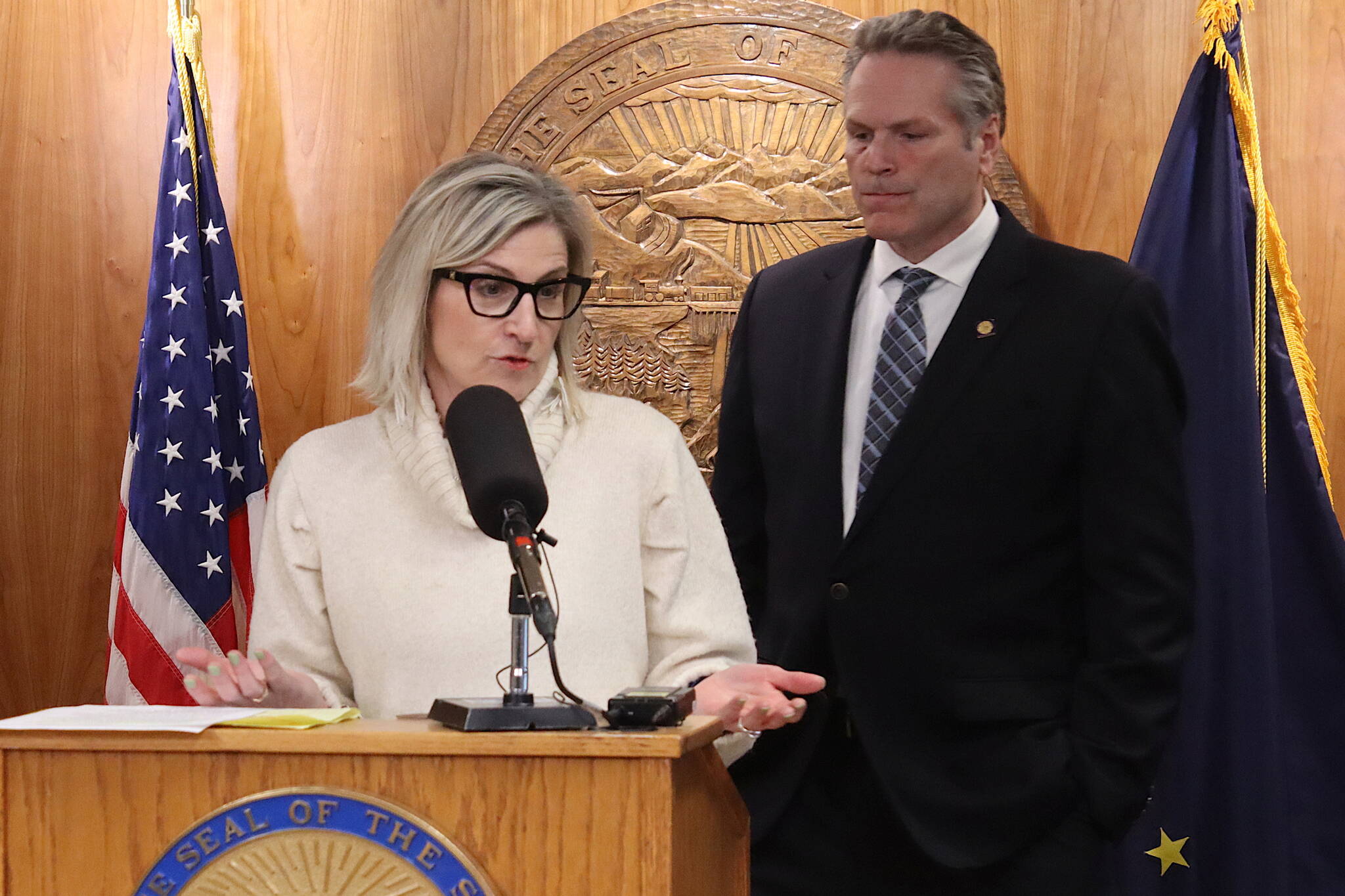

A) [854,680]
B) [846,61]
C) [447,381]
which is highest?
[846,61]

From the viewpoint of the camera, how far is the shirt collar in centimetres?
237

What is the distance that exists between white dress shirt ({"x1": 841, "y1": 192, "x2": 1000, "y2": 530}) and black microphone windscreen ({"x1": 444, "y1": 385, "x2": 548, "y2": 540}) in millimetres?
1000

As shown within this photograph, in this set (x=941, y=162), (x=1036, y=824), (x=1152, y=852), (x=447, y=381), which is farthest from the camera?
(x=1152, y=852)

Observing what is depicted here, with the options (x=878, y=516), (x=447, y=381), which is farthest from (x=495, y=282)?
(x=878, y=516)

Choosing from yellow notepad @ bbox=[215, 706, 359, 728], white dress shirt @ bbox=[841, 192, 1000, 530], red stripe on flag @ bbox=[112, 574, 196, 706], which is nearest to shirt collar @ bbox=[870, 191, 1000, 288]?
white dress shirt @ bbox=[841, 192, 1000, 530]

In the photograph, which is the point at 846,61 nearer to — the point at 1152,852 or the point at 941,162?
the point at 941,162

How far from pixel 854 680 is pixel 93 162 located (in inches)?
91.9

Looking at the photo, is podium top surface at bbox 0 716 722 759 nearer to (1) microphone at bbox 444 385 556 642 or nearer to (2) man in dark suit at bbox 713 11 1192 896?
(1) microphone at bbox 444 385 556 642

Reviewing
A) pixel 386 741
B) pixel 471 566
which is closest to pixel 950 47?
pixel 471 566

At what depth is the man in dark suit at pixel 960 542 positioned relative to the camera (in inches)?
83.7

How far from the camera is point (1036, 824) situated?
6.95 ft

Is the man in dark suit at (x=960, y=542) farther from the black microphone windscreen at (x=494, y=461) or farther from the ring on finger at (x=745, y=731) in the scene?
the black microphone windscreen at (x=494, y=461)

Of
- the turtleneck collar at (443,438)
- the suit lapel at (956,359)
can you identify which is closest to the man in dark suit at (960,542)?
the suit lapel at (956,359)

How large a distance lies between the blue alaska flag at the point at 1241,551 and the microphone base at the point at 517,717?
69.2 inches
